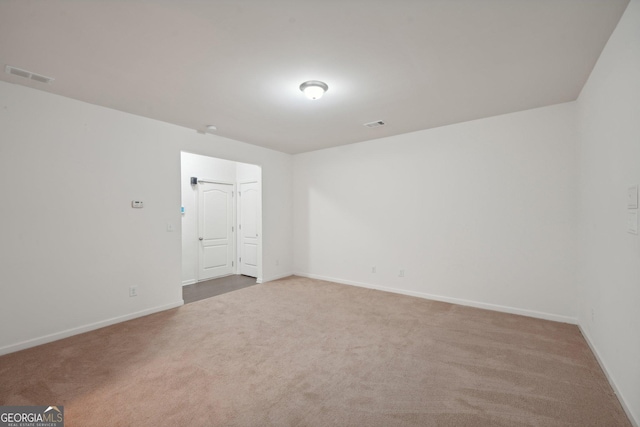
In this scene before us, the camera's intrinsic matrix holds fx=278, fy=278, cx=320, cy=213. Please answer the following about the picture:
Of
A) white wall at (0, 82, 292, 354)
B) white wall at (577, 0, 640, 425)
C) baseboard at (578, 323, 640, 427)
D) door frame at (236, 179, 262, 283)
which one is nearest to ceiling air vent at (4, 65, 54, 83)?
white wall at (0, 82, 292, 354)

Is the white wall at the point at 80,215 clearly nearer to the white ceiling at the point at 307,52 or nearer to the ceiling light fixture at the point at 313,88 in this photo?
the white ceiling at the point at 307,52

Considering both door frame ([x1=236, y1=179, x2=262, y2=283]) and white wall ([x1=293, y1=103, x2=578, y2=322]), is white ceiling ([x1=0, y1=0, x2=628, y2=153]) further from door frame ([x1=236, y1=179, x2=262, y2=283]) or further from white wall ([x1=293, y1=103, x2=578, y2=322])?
door frame ([x1=236, y1=179, x2=262, y2=283])

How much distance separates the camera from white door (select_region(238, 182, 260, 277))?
6188 mm

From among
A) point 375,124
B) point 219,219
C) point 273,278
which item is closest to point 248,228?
point 219,219

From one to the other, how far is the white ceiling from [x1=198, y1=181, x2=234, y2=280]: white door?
102 inches

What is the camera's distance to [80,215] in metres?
3.34

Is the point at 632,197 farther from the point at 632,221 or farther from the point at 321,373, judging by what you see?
the point at 321,373

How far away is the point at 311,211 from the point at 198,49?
409 cm

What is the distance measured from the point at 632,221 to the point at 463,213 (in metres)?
2.38

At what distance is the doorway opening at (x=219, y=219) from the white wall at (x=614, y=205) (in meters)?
4.93

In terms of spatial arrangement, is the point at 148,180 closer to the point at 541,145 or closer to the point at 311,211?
the point at 311,211

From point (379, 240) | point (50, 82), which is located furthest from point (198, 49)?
point (379, 240)

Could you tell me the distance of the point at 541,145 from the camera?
364cm

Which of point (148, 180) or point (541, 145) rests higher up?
point (541, 145)
